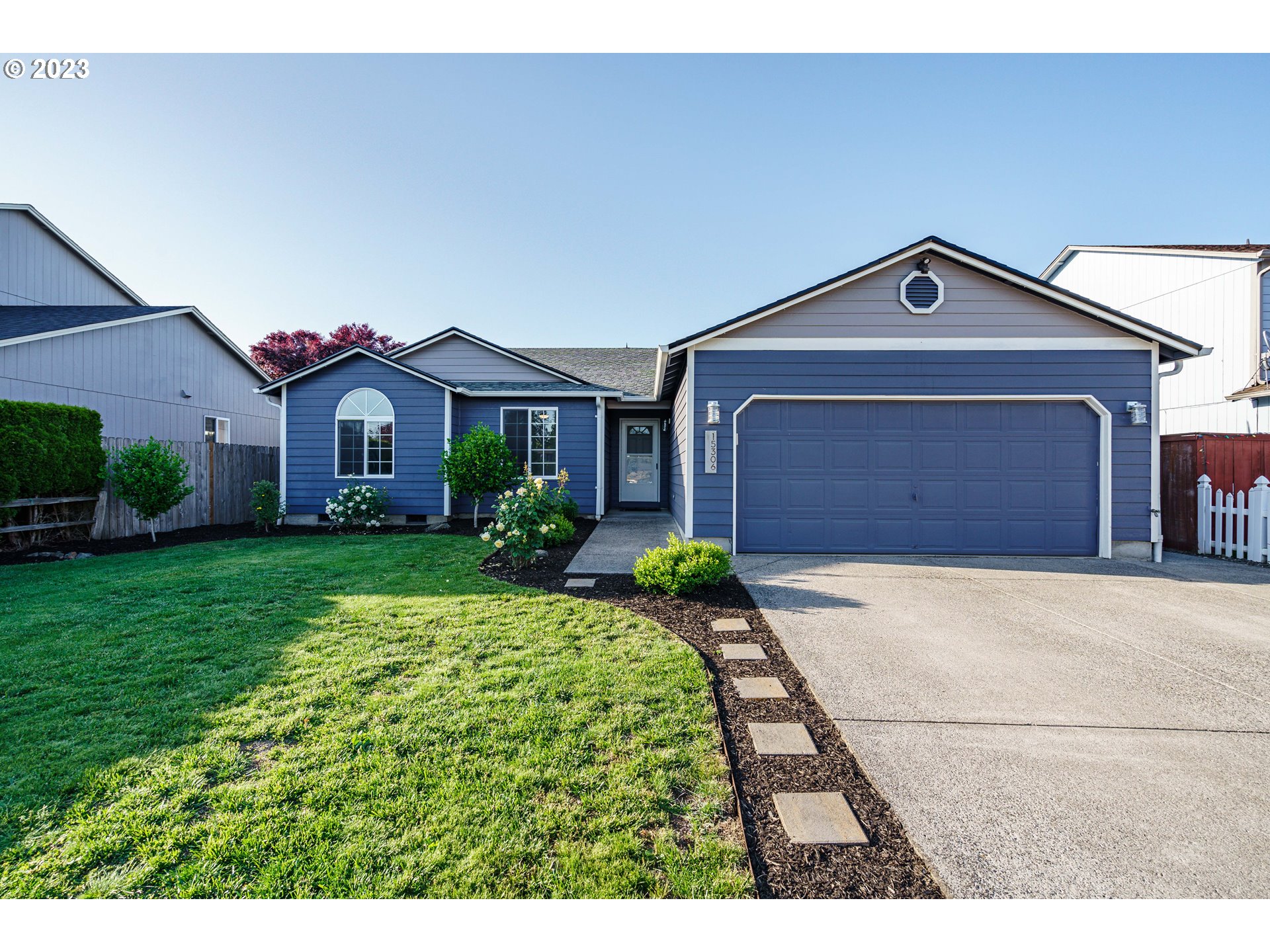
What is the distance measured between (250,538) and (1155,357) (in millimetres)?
14392

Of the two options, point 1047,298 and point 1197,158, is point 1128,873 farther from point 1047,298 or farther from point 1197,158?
point 1197,158

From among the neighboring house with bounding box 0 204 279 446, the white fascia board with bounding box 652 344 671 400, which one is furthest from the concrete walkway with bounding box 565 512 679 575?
the neighboring house with bounding box 0 204 279 446

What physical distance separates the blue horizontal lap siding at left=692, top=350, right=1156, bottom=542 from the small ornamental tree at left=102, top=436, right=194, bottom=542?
8969 mm

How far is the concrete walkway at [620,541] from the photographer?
6785 millimetres

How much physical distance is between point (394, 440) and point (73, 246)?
1139 cm

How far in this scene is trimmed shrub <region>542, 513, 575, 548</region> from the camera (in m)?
7.08

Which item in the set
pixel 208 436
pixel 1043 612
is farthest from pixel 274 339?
pixel 1043 612

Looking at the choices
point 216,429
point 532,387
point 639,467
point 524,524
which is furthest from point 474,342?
point 524,524

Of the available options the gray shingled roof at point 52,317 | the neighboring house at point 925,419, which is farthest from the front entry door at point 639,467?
Answer: the gray shingled roof at point 52,317

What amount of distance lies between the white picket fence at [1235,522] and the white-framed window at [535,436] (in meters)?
11.0

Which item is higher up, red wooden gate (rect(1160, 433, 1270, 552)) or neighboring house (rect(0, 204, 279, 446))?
neighboring house (rect(0, 204, 279, 446))

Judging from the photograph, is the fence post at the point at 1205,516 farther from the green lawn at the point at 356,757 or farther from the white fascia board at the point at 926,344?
the green lawn at the point at 356,757

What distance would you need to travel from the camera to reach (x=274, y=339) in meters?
27.7

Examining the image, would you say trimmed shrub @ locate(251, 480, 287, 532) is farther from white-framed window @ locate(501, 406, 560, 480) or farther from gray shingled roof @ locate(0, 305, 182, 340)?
gray shingled roof @ locate(0, 305, 182, 340)
